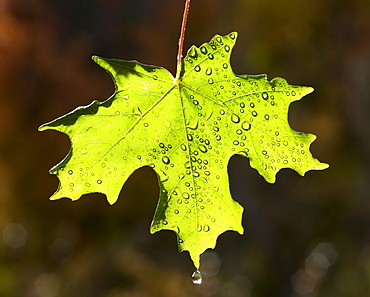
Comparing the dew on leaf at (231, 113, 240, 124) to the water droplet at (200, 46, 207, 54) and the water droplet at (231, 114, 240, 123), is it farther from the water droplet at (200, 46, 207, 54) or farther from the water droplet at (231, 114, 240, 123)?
the water droplet at (200, 46, 207, 54)

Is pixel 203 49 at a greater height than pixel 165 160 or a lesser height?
greater

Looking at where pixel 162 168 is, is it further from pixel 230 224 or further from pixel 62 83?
pixel 62 83

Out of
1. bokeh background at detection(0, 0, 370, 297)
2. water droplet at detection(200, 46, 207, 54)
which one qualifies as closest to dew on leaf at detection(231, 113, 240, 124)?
water droplet at detection(200, 46, 207, 54)

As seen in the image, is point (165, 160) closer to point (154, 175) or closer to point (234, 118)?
point (234, 118)

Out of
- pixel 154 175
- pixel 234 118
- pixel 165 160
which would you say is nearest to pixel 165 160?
pixel 165 160
